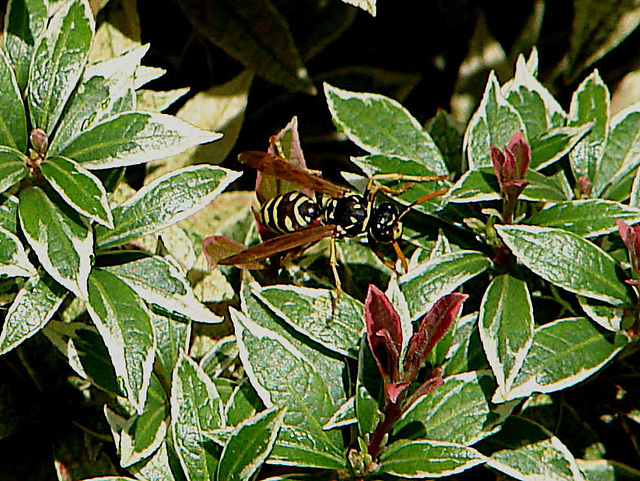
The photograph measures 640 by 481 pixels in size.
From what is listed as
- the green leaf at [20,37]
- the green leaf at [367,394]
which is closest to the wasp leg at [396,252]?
the green leaf at [367,394]

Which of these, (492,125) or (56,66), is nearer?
(56,66)

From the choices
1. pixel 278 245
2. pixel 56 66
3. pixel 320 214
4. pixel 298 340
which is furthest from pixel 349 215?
pixel 56 66

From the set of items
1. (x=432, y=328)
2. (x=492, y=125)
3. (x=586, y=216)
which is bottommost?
(x=432, y=328)

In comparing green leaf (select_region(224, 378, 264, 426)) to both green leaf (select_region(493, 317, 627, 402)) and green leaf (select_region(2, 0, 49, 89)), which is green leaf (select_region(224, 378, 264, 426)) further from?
green leaf (select_region(2, 0, 49, 89))

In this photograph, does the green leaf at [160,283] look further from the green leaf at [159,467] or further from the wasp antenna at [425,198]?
the wasp antenna at [425,198]

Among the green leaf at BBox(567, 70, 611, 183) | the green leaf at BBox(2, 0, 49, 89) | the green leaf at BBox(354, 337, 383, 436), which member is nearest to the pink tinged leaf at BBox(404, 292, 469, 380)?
the green leaf at BBox(354, 337, 383, 436)

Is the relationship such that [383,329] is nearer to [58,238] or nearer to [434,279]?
[434,279]
